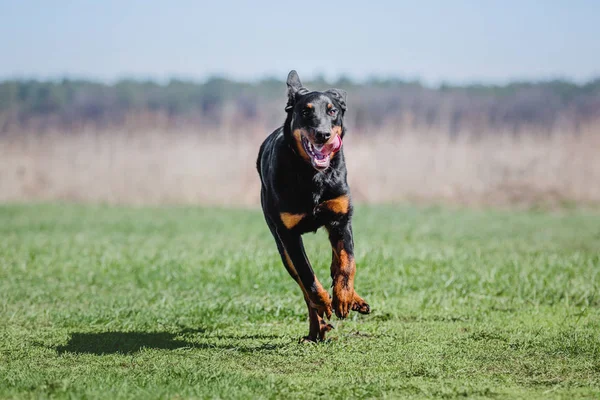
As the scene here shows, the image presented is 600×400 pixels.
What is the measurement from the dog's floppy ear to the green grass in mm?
1813

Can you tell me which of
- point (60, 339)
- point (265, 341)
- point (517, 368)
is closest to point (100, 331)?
point (60, 339)

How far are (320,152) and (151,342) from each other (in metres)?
2.04

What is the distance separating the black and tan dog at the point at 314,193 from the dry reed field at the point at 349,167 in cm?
1439

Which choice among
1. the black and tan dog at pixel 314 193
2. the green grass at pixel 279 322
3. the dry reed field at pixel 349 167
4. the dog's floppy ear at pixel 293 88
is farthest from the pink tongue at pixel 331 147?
the dry reed field at pixel 349 167

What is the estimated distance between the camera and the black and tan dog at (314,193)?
18.2 ft

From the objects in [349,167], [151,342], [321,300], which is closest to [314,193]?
[321,300]

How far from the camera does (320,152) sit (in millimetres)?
5551

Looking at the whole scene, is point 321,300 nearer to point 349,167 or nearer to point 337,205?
point 337,205

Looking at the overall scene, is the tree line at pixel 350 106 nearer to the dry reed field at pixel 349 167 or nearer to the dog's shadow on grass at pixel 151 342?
the dry reed field at pixel 349 167

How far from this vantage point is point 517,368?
5234mm

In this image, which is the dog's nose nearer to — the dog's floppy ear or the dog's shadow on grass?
the dog's floppy ear

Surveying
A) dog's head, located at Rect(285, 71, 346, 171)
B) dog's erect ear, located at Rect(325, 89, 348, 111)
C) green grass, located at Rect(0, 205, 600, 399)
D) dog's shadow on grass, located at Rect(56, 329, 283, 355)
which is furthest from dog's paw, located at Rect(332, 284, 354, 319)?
dog's erect ear, located at Rect(325, 89, 348, 111)

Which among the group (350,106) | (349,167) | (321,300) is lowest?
(349,167)

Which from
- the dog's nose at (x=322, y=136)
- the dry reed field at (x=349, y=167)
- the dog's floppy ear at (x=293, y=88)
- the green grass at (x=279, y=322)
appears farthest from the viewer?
the dry reed field at (x=349, y=167)
